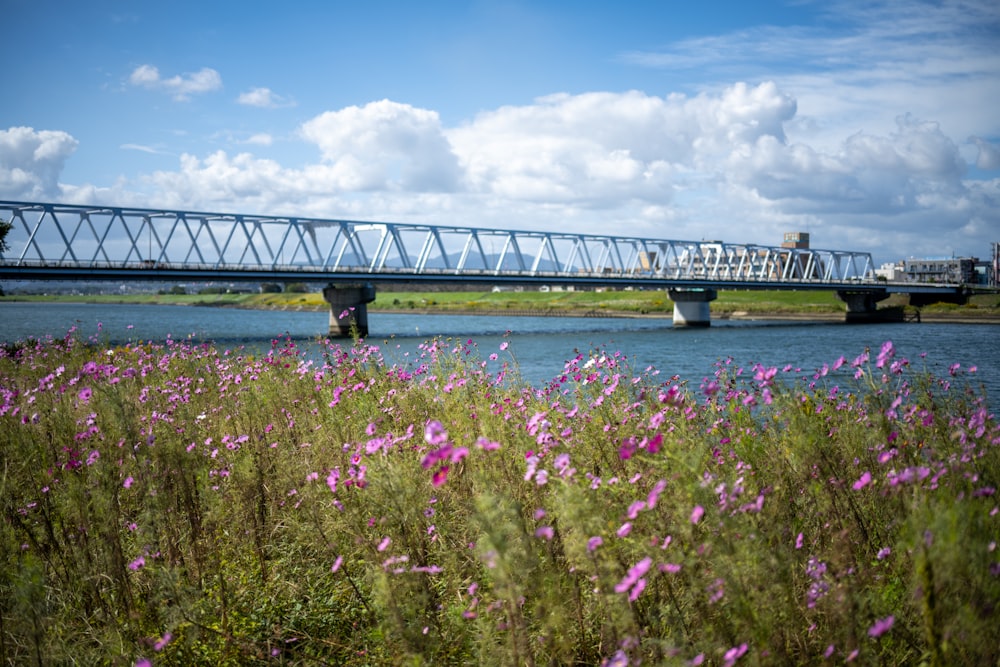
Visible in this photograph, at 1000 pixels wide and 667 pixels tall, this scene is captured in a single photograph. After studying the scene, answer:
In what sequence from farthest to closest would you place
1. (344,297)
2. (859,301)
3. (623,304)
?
(623,304)
(859,301)
(344,297)

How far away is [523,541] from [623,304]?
115582 millimetres

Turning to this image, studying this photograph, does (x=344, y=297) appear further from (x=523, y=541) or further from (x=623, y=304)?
(x=523, y=541)

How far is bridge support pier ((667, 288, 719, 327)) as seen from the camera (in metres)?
82.9

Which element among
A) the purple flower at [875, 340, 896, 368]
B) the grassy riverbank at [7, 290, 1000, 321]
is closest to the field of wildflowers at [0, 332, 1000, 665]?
the purple flower at [875, 340, 896, 368]

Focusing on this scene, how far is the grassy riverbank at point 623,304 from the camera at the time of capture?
97562 millimetres

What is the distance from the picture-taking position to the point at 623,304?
4604 inches

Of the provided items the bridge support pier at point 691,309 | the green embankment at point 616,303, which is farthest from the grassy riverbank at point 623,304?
the bridge support pier at point 691,309

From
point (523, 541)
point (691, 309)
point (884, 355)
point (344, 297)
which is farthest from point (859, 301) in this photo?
point (523, 541)

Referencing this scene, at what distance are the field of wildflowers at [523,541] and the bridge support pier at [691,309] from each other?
255ft

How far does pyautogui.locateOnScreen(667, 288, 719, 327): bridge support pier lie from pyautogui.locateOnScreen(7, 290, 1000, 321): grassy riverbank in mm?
21131

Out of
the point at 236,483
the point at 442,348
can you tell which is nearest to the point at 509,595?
the point at 236,483

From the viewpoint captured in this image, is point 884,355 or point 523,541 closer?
point 523,541

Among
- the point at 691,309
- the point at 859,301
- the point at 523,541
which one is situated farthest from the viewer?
the point at 859,301

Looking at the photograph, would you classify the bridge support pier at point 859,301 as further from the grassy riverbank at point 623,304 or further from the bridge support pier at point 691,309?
the bridge support pier at point 691,309
